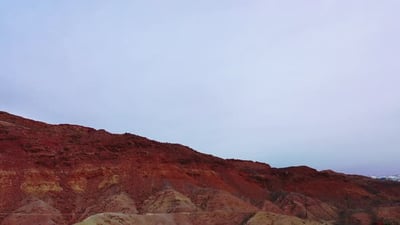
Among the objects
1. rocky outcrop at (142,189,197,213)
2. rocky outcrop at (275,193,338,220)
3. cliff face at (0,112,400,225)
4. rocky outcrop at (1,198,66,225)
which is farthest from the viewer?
rocky outcrop at (275,193,338,220)

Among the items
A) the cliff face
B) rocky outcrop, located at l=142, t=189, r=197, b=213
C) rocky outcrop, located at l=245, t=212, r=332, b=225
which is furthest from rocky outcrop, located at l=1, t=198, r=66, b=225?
rocky outcrop, located at l=245, t=212, r=332, b=225

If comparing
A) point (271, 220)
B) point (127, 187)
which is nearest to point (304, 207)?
point (271, 220)

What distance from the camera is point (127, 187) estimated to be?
56.9 metres

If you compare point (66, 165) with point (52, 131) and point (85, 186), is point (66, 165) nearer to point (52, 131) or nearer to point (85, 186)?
point (85, 186)

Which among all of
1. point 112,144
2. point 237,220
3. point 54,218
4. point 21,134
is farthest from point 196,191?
point 21,134

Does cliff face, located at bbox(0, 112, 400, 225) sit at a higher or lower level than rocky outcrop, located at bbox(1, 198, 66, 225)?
higher

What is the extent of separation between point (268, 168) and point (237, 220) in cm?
3087

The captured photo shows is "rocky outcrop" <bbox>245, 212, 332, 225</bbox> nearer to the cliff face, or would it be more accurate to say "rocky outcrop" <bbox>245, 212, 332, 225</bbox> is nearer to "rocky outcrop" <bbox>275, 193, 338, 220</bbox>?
the cliff face

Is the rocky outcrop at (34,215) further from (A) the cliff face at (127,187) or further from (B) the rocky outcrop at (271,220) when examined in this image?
(B) the rocky outcrop at (271,220)

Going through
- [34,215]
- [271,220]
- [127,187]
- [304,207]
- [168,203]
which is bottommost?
[34,215]

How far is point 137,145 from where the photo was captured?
63188 mm

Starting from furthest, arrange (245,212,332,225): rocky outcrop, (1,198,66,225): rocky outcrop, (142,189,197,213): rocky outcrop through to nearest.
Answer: (142,189,197,213): rocky outcrop, (245,212,332,225): rocky outcrop, (1,198,66,225): rocky outcrop

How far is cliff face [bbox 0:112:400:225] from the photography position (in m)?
50.8

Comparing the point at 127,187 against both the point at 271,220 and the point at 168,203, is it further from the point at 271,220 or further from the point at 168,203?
the point at 271,220
